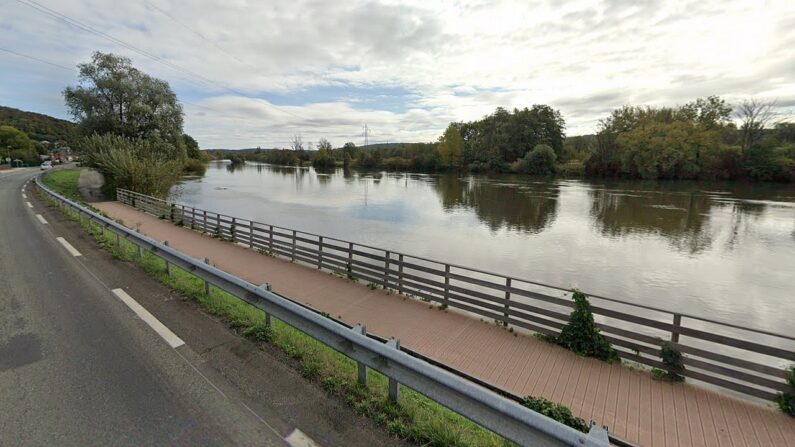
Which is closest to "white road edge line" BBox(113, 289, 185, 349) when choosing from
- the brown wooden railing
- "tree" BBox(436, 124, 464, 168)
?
the brown wooden railing

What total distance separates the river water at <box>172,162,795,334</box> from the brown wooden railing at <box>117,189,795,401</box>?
→ 6.10 feet

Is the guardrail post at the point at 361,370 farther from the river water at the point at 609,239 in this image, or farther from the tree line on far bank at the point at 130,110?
the tree line on far bank at the point at 130,110

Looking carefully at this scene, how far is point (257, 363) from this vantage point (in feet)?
12.2

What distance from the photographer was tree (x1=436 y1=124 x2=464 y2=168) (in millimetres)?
102312

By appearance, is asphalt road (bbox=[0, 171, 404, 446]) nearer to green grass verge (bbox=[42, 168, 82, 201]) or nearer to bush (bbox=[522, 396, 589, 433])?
bush (bbox=[522, 396, 589, 433])

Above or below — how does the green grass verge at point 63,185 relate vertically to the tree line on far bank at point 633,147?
below

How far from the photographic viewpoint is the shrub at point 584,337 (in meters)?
6.41

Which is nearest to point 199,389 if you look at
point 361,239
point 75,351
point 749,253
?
point 75,351

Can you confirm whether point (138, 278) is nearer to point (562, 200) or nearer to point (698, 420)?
point (698, 420)

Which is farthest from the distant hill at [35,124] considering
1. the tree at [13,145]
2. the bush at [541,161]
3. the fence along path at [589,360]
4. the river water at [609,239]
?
the fence along path at [589,360]

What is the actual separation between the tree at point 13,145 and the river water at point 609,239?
2700 inches

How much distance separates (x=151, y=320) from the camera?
15.5ft

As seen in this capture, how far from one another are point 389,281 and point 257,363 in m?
6.02

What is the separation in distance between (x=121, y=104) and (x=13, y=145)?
64.9 m
